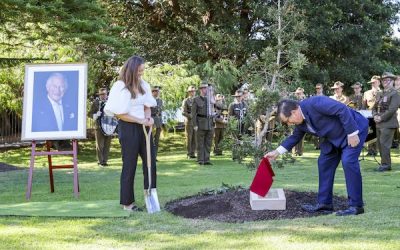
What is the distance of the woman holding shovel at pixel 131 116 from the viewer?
24.3 ft

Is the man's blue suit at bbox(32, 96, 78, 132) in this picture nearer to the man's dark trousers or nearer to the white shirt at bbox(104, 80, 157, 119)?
the white shirt at bbox(104, 80, 157, 119)

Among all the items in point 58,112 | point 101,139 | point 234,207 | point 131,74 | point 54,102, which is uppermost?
point 131,74

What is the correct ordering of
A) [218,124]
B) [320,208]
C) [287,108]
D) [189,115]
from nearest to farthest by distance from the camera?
[287,108]
[320,208]
[189,115]
[218,124]

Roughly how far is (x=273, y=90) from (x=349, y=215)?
2095 mm

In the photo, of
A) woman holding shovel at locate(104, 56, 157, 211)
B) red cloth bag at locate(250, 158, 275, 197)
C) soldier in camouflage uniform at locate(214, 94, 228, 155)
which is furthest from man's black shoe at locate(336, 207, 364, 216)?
soldier in camouflage uniform at locate(214, 94, 228, 155)

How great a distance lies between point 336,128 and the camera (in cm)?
689

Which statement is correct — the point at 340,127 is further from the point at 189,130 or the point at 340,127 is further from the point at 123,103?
the point at 189,130

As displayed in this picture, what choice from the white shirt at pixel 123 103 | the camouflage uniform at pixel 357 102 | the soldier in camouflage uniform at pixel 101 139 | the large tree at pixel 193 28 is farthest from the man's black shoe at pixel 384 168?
the large tree at pixel 193 28

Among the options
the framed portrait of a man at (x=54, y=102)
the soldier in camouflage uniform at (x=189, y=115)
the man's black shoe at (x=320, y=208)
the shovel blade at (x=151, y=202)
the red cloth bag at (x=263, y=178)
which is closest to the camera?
the red cloth bag at (x=263, y=178)

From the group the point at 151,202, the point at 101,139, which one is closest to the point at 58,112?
the point at 151,202

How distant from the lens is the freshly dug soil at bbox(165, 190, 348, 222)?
702 centimetres

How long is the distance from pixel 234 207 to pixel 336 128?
5.30ft

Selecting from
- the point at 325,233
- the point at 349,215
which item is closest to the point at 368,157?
the point at 349,215

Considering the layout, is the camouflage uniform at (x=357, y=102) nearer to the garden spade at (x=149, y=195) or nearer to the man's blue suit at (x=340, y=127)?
the man's blue suit at (x=340, y=127)
